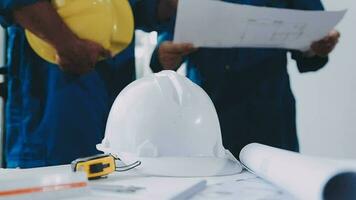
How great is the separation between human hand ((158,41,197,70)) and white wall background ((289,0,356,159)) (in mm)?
544

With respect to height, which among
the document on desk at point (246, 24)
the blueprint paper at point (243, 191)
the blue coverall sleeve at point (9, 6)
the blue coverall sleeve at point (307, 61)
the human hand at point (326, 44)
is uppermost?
the blue coverall sleeve at point (9, 6)

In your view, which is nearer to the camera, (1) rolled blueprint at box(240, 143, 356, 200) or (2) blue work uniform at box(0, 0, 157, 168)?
(1) rolled blueprint at box(240, 143, 356, 200)

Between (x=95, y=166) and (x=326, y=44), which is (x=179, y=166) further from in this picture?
(x=326, y=44)

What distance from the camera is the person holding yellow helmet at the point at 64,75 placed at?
2.76 ft

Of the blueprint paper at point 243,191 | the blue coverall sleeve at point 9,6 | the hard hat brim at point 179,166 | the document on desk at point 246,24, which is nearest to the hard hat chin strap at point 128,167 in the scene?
the hard hat brim at point 179,166

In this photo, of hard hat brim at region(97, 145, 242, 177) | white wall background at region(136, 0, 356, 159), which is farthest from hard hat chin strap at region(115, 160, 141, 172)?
white wall background at region(136, 0, 356, 159)

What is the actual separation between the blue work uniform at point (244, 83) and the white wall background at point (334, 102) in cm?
26

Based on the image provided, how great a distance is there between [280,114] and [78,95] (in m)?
0.51

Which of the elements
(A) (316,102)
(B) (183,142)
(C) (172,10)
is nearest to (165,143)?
(B) (183,142)

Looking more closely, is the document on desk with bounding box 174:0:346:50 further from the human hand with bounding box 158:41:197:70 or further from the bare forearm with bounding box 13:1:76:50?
the bare forearm with bounding box 13:1:76:50

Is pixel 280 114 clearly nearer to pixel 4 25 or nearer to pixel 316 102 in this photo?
pixel 316 102

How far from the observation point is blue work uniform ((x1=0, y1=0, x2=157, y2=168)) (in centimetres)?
90

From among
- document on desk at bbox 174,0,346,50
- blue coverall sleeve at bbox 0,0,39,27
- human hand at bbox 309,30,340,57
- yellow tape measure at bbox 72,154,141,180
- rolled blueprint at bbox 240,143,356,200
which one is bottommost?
yellow tape measure at bbox 72,154,141,180

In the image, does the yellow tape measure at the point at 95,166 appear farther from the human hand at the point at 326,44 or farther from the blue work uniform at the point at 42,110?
the human hand at the point at 326,44
